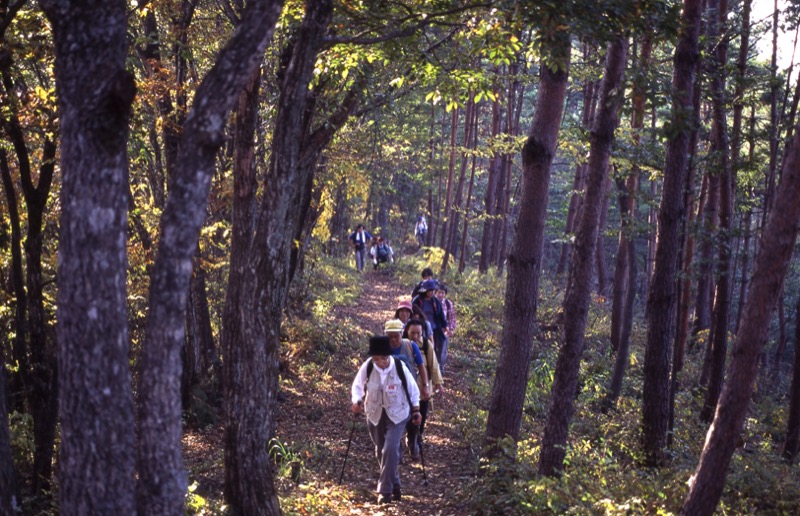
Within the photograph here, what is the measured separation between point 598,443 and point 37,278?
8.44 meters

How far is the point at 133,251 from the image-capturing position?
11.2 m

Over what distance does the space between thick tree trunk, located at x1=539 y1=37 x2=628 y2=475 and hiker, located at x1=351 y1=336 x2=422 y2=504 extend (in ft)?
5.96

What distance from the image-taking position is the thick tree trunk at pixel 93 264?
4.03 m

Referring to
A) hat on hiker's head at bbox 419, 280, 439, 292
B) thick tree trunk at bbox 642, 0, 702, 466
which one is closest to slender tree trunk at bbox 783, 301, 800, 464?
thick tree trunk at bbox 642, 0, 702, 466

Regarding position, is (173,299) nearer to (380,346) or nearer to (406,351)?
(380,346)

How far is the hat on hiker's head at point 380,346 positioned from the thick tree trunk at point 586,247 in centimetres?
205

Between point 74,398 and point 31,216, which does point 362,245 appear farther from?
point 74,398

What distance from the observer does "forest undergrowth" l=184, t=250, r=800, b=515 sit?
817 centimetres

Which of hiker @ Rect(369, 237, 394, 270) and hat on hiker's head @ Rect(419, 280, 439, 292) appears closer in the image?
hat on hiker's head @ Rect(419, 280, 439, 292)

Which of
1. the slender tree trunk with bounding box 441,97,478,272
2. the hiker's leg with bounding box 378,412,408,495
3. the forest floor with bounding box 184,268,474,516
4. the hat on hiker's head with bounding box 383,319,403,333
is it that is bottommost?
the forest floor with bounding box 184,268,474,516

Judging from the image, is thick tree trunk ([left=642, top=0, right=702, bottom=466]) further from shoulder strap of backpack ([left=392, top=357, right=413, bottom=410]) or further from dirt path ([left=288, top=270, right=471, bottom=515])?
shoulder strap of backpack ([left=392, top=357, right=413, bottom=410])

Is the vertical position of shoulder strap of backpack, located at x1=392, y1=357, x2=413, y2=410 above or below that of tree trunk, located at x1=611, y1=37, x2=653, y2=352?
below

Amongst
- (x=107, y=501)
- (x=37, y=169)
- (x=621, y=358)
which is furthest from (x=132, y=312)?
(x=621, y=358)

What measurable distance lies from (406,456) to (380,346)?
122 inches
